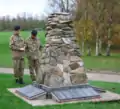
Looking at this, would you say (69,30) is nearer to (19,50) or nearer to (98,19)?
(19,50)

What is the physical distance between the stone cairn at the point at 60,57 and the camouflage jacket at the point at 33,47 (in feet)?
→ 6.85

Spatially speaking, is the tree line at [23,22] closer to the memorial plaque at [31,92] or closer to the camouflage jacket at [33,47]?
the camouflage jacket at [33,47]

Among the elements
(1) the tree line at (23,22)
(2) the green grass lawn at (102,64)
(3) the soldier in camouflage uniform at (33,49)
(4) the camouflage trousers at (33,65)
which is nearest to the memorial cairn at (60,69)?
(3) the soldier in camouflage uniform at (33,49)

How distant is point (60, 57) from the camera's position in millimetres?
10352

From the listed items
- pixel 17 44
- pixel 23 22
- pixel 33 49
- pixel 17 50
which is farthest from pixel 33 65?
pixel 23 22

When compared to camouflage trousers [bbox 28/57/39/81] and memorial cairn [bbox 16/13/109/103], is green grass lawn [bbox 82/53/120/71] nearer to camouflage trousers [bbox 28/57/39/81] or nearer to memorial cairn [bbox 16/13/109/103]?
camouflage trousers [bbox 28/57/39/81]

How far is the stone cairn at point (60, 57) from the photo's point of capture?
1023 cm

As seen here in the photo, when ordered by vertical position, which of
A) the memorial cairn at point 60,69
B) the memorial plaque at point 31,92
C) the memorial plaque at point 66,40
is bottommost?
the memorial plaque at point 31,92

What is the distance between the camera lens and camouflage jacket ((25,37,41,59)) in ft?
41.8

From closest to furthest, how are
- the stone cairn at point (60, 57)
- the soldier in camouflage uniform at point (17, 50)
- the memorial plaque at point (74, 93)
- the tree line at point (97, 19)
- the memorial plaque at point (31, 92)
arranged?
1. the memorial plaque at point (74, 93)
2. the memorial plaque at point (31, 92)
3. the stone cairn at point (60, 57)
4. the soldier in camouflage uniform at point (17, 50)
5. the tree line at point (97, 19)

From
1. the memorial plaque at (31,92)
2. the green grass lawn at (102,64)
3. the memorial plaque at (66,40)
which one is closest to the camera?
the memorial plaque at (31,92)

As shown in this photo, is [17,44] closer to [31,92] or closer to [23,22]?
[31,92]

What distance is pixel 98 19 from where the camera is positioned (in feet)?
119

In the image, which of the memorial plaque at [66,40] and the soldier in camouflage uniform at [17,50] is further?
the soldier in camouflage uniform at [17,50]
